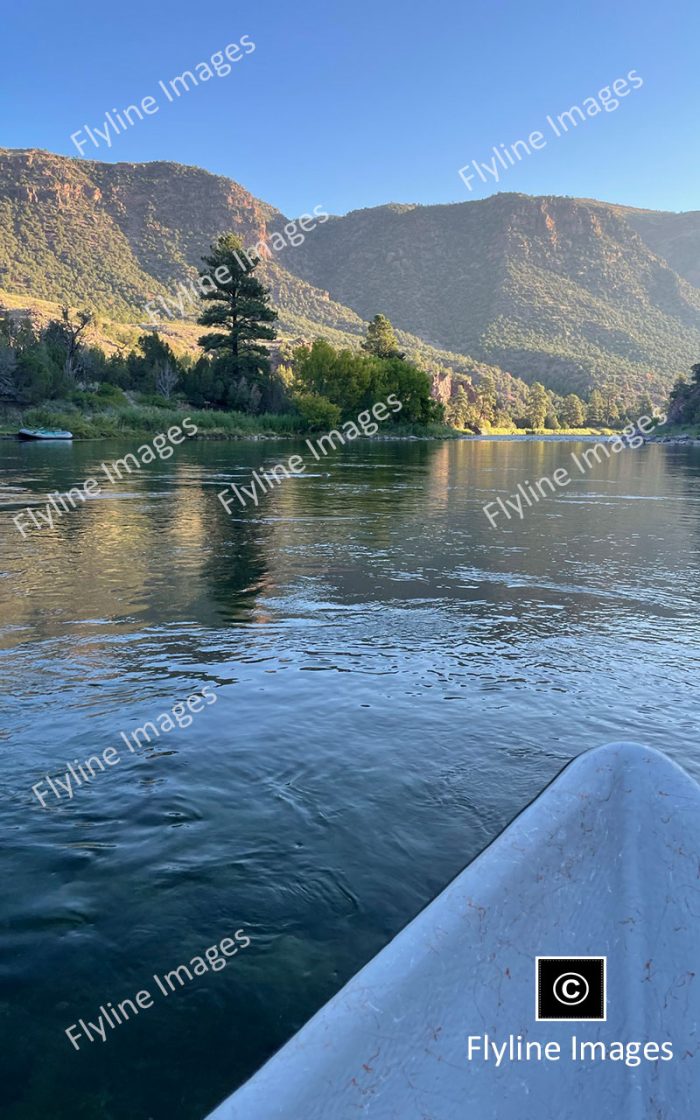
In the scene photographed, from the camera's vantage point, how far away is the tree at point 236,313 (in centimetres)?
7900

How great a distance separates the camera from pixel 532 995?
2092 mm

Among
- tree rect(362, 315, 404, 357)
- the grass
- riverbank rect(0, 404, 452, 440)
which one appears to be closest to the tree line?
the grass

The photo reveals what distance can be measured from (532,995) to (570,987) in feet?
0.38

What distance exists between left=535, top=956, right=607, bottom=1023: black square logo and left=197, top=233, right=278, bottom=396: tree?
8045cm

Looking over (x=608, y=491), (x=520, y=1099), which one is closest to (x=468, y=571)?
(x=520, y=1099)

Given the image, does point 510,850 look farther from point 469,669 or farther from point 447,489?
point 447,489

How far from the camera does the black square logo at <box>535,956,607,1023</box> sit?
201cm

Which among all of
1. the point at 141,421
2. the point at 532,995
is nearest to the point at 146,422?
the point at 141,421

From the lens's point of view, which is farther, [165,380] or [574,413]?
[574,413]

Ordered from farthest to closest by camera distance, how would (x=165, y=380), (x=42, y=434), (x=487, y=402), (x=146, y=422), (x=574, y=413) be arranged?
(x=574, y=413) → (x=487, y=402) → (x=165, y=380) → (x=146, y=422) → (x=42, y=434)

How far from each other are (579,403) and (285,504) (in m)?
175

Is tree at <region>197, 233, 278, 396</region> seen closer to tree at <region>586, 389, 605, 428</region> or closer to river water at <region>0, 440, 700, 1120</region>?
river water at <region>0, 440, 700, 1120</region>

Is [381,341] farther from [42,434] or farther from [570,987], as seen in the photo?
[570,987]

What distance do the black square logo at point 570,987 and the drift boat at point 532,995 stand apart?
1 centimetres
